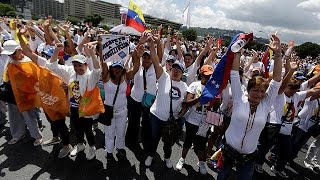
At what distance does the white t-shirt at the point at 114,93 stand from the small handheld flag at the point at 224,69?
1505 millimetres

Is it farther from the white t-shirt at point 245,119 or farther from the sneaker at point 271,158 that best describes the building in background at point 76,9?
the white t-shirt at point 245,119

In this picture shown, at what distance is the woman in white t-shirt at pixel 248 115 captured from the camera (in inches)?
122

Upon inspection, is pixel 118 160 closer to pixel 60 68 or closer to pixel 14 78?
pixel 60 68

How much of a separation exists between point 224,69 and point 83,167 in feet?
9.43

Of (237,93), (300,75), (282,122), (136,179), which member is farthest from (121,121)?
(300,75)

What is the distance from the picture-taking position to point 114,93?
4645 millimetres

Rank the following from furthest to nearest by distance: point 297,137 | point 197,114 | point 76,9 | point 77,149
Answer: point 76,9 < point 297,137 < point 77,149 < point 197,114

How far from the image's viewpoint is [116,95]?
15.2ft

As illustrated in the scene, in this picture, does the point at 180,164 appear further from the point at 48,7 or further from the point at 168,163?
the point at 48,7

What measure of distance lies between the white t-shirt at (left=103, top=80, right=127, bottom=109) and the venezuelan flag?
1648mm

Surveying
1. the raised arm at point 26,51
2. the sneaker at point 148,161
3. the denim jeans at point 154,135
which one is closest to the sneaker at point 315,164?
the denim jeans at point 154,135

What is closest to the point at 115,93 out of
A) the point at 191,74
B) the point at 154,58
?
the point at 154,58

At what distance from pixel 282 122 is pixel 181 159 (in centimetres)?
190

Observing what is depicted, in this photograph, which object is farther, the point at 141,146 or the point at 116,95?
the point at 141,146
